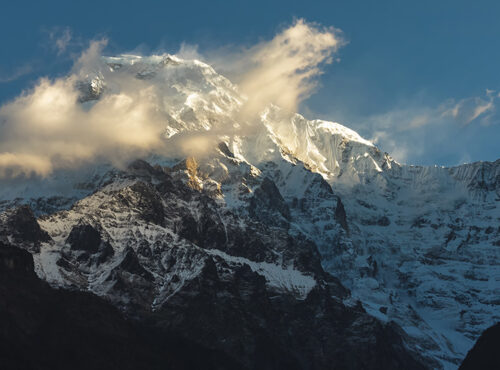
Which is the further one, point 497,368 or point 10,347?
point 497,368

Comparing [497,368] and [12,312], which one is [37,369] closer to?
[12,312]

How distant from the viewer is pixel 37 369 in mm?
182250

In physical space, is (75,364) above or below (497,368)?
below

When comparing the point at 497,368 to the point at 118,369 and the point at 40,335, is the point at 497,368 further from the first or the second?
the point at 40,335

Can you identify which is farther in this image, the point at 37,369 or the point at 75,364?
Result: the point at 75,364

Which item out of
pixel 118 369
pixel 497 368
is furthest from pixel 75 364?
pixel 497 368

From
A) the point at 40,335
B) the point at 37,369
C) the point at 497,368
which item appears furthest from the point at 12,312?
the point at 497,368

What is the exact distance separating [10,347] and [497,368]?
308 ft

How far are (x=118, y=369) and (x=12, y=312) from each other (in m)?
23.7

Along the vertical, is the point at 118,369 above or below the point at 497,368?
below

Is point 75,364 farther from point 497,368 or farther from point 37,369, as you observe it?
point 497,368

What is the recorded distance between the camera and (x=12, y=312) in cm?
19888

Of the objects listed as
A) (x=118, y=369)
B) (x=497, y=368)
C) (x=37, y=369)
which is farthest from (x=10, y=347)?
(x=497, y=368)

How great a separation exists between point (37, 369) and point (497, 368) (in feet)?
291
